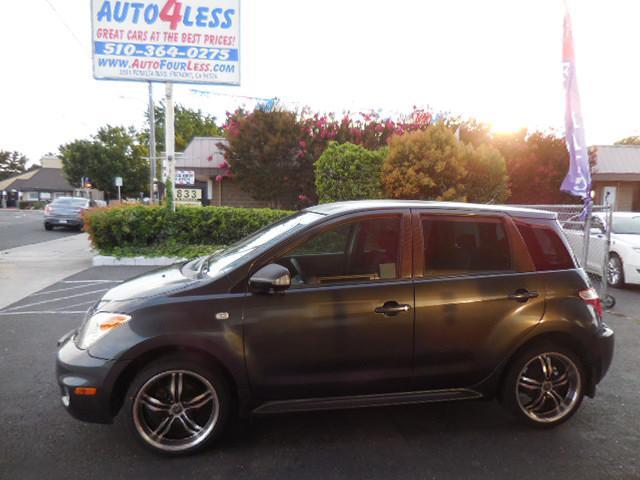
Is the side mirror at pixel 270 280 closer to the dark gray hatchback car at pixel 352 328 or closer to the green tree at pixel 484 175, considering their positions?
the dark gray hatchback car at pixel 352 328

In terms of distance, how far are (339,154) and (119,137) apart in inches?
1724

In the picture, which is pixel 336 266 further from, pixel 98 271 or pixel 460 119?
pixel 460 119

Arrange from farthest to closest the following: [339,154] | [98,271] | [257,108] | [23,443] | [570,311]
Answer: [257,108]
[339,154]
[98,271]
[570,311]
[23,443]

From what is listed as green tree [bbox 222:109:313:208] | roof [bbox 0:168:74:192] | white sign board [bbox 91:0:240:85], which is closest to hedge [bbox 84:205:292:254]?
white sign board [bbox 91:0:240:85]

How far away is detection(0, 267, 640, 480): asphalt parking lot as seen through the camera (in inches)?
108

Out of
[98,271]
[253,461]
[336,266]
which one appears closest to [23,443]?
[253,461]

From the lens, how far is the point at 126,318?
9.14 ft

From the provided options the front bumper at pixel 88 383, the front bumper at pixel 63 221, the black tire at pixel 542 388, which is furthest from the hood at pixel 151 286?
the front bumper at pixel 63 221

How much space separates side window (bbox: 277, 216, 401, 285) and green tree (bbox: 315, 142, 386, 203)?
8.44 meters

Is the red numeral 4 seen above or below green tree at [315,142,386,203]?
above

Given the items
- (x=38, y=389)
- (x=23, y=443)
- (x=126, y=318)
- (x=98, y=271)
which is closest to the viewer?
(x=126, y=318)

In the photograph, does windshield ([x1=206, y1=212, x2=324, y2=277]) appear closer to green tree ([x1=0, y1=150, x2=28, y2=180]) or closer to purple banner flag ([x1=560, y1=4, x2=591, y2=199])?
purple banner flag ([x1=560, y1=4, x2=591, y2=199])

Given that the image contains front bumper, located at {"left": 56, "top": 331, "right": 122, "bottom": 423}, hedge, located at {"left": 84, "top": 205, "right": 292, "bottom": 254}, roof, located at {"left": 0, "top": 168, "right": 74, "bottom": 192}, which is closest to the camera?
front bumper, located at {"left": 56, "top": 331, "right": 122, "bottom": 423}

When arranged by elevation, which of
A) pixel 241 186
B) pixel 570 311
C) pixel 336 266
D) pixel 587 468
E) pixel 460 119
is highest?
pixel 460 119
